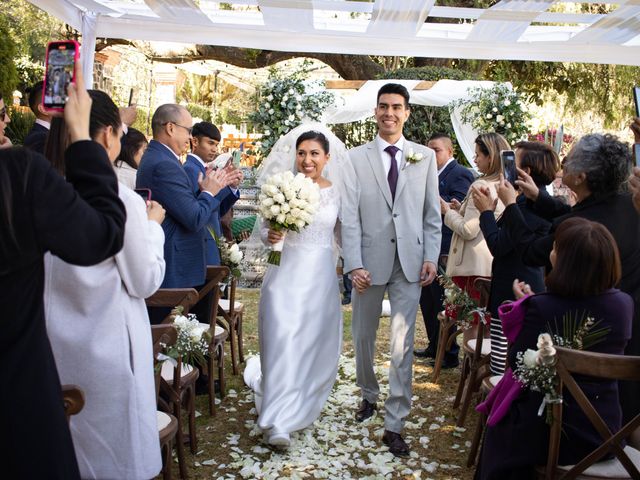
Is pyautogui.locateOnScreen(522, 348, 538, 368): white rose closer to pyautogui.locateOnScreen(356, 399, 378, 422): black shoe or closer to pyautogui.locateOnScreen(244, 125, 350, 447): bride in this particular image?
pyautogui.locateOnScreen(244, 125, 350, 447): bride

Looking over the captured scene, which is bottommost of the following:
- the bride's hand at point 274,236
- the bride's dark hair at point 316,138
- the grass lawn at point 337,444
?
the grass lawn at point 337,444

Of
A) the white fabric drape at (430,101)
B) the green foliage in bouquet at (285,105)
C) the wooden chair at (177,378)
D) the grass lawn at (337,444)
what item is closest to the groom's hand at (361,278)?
the grass lawn at (337,444)

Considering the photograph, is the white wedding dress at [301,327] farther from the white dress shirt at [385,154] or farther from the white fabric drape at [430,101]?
the white fabric drape at [430,101]

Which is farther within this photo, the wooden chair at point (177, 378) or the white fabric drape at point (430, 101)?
the white fabric drape at point (430, 101)

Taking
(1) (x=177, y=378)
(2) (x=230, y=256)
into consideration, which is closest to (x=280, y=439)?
(1) (x=177, y=378)

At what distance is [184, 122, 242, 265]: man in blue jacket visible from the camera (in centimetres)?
576

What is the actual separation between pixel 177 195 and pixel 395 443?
2.36 metres

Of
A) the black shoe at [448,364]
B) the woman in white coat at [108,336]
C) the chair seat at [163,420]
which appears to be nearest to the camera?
the woman in white coat at [108,336]

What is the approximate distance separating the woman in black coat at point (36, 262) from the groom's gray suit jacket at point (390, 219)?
300 centimetres

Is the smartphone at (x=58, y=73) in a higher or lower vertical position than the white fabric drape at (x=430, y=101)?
lower

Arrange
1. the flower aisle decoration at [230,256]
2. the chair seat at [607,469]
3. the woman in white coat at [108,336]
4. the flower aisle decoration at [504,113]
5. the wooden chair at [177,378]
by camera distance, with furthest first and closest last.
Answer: the flower aisle decoration at [504,113]
the flower aisle decoration at [230,256]
the wooden chair at [177,378]
the chair seat at [607,469]
the woman in white coat at [108,336]

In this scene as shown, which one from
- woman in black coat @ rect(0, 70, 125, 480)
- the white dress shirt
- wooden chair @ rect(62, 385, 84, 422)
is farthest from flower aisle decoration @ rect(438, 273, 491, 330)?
woman in black coat @ rect(0, 70, 125, 480)

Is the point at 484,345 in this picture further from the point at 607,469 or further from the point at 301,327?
the point at 607,469

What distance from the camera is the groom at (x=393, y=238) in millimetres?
4926
